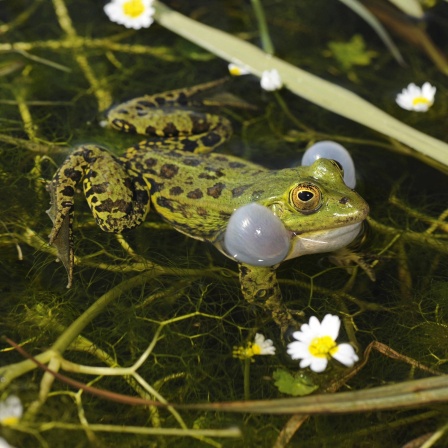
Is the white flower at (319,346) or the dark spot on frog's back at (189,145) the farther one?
the dark spot on frog's back at (189,145)

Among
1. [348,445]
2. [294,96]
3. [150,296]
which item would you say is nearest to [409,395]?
[348,445]

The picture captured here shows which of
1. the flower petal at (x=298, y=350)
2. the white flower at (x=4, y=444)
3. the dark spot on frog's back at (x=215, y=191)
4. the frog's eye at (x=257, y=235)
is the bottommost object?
the white flower at (x=4, y=444)

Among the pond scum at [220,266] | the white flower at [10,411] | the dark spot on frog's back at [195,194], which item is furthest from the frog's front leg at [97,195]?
the white flower at [10,411]

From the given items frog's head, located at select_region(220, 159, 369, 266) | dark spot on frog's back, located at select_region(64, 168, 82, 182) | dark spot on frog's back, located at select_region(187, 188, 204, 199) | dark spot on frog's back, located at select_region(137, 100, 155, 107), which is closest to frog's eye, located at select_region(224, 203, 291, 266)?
frog's head, located at select_region(220, 159, 369, 266)

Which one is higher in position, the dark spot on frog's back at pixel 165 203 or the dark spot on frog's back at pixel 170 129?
the dark spot on frog's back at pixel 170 129

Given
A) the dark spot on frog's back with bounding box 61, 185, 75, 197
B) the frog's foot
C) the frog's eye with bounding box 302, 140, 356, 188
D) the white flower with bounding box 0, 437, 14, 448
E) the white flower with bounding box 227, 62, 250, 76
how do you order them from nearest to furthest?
the white flower with bounding box 0, 437, 14, 448 → the frog's foot → the dark spot on frog's back with bounding box 61, 185, 75, 197 → the frog's eye with bounding box 302, 140, 356, 188 → the white flower with bounding box 227, 62, 250, 76

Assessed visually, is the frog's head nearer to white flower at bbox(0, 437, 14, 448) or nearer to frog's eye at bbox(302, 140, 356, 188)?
frog's eye at bbox(302, 140, 356, 188)

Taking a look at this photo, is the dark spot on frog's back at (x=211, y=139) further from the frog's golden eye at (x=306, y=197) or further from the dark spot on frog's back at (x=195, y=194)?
the frog's golden eye at (x=306, y=197)

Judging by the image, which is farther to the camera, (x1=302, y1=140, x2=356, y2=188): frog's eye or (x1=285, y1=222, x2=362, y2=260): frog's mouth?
(x1=302, y1=140, x2=356, y2=188): frog's eye
